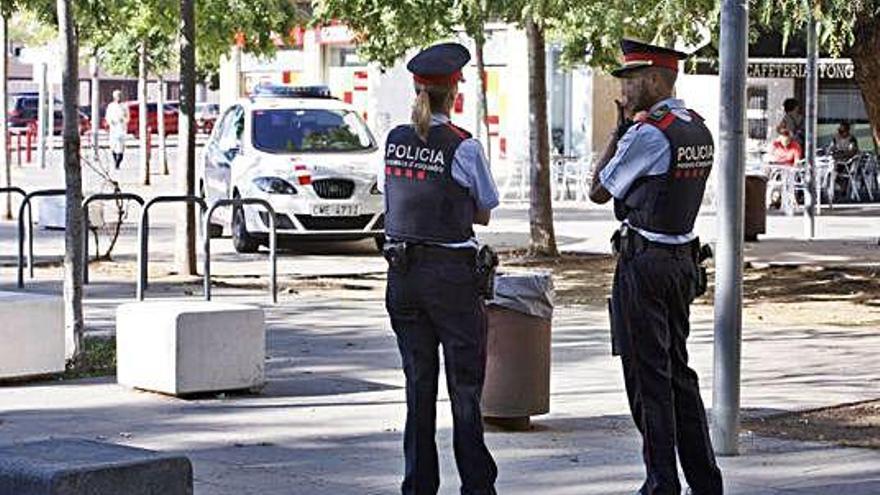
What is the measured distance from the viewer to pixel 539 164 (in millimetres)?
21938

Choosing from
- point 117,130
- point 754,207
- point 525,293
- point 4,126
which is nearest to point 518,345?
point 525,293

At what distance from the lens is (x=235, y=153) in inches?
926

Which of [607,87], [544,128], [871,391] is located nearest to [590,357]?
[871,391]

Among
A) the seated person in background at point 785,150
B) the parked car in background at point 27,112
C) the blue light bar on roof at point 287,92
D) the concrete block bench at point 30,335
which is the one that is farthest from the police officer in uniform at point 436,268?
the parked car in background at point 27,112

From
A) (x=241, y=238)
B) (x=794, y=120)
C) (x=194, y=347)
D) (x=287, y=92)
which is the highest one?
(x=287, y=92)

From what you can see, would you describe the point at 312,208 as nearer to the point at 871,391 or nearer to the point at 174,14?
the point at 174,14

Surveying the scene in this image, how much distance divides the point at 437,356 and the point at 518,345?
212 centimetres

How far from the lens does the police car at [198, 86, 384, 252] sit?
73.0 feet

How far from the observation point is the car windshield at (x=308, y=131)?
2341 centimetres

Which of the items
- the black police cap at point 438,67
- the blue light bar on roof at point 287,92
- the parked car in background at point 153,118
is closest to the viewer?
the black police cap at point 438,67

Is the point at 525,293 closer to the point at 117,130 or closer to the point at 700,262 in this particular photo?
the point at 700,262

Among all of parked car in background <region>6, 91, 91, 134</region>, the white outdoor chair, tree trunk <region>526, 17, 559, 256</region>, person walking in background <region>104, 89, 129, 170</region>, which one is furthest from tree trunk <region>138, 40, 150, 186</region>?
parked car in background <region>6, 91, 91, 134</region>

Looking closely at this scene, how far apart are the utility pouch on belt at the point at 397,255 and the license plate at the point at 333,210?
46.4 feet

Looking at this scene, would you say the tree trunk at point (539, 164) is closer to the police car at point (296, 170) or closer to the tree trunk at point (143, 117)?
the police car at point (296, 170)
